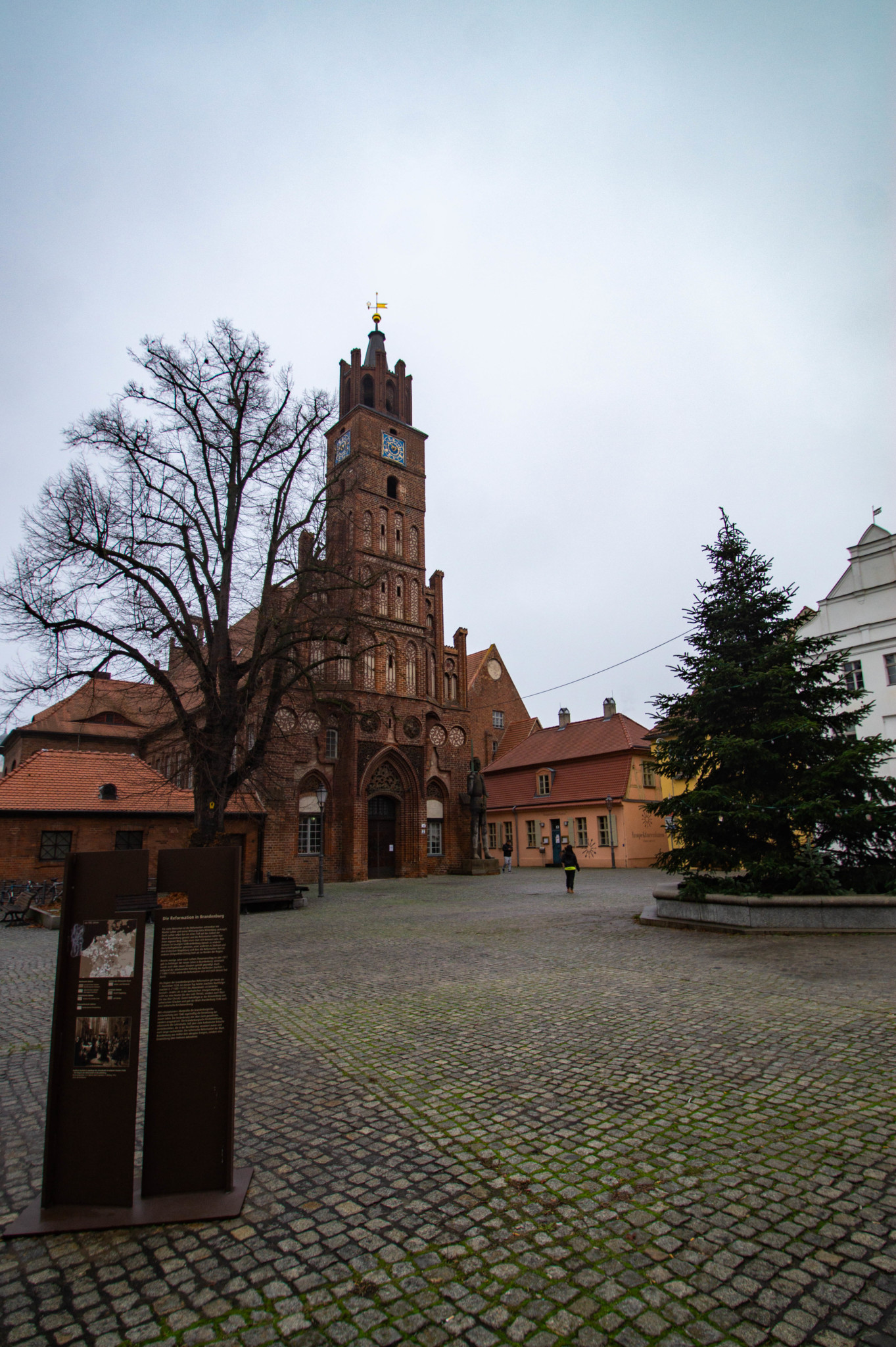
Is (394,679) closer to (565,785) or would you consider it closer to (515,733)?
(565,785)

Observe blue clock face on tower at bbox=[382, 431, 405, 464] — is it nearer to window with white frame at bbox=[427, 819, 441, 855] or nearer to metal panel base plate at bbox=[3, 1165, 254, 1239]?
window with white frame at bbox=[427, 819, 441, 855]

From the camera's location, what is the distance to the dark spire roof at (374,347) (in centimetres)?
3912

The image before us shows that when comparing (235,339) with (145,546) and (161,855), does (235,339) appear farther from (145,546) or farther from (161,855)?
(161,855)

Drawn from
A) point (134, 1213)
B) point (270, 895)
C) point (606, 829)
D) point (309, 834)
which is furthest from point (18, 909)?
point (606, 829)

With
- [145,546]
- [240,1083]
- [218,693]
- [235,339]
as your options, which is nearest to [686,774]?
[240,1083]

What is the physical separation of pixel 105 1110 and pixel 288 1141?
1.20 meters

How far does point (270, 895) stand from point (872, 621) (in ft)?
76.8

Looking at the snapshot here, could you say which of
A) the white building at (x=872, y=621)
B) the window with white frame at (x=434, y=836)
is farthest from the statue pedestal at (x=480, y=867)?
the white building at (x=872, y=621)

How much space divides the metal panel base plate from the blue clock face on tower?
36184mm

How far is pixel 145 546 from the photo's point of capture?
18250 millimetres

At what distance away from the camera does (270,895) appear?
1845 cm

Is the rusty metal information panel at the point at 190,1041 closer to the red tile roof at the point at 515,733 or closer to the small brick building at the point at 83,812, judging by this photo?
the small brick building at the point at 83,812

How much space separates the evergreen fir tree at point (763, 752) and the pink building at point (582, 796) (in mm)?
18115

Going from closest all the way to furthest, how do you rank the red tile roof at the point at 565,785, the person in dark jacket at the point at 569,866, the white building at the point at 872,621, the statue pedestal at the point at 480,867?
the person in dark jacket at the point at 569,866, the white building at the point at 872,621, the statue pedestal at the point at 480,867, the red tile roof at the point at 565,785
